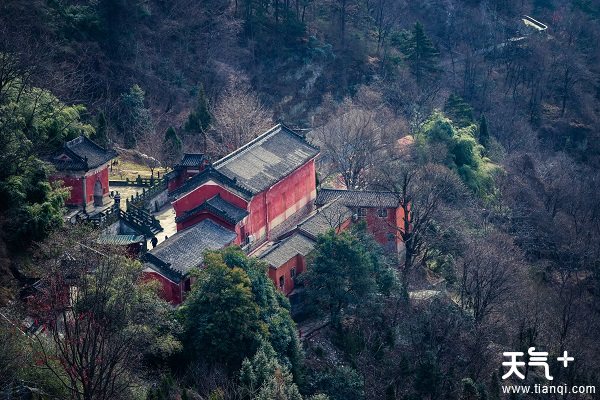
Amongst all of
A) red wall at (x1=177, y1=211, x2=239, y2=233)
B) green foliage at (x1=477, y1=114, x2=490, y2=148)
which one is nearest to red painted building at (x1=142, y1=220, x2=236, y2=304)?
red wall at (x1=177, y1=211, x2=239, y2=233)

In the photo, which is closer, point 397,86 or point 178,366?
point 178,366

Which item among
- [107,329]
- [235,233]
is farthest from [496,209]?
[107,329]

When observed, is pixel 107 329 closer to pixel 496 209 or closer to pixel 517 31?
pixel 496 209

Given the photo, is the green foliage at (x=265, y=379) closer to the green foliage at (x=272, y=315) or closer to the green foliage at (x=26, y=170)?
the green foliage at (x=272, y=315)

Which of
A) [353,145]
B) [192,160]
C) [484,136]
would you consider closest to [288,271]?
[192,160]

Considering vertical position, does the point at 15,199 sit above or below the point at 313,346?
above

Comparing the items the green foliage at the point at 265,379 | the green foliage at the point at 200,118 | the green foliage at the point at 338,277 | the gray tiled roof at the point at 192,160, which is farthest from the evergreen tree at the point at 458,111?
the green foliage at the point at 265,379

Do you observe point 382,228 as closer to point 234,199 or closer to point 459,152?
point 234,199
